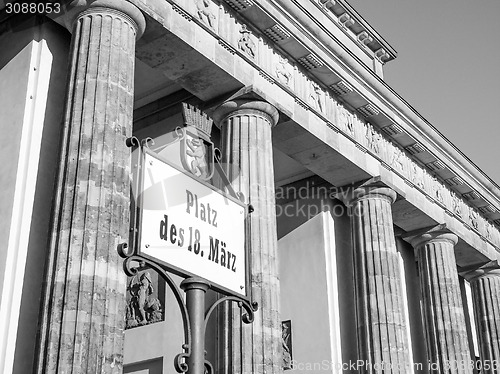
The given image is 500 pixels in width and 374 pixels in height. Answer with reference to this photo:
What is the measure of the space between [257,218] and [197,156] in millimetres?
8683

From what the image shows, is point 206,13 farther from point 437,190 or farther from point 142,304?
point 437,190

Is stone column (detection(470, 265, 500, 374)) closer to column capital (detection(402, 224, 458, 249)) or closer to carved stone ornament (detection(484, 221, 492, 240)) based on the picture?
carved stone ornament (detection(484, 221, 492, 240))

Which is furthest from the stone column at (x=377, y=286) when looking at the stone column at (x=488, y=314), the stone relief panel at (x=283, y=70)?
the stone column at (x=488, y=314)

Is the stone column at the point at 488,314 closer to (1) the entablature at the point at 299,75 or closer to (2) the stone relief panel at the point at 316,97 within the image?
(1) the entablature at the point at 299,75

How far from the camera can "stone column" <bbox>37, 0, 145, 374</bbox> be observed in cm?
901

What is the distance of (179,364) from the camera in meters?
4.21

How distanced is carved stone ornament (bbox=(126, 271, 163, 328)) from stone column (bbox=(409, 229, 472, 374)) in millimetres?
7794

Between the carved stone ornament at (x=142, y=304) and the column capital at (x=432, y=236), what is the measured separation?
7991mm

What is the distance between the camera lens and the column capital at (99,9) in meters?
11.6

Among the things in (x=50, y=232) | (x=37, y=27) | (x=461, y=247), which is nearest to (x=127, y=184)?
(x=50, y=232)

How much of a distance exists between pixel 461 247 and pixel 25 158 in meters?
14.9

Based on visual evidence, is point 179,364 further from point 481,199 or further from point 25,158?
point 481,199

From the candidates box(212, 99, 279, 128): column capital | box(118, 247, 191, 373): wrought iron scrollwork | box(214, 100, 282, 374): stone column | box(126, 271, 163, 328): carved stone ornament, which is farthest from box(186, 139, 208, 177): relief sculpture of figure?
box(126, 271, 163, 328): carved stone ornament

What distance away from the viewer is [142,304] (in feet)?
56.4
